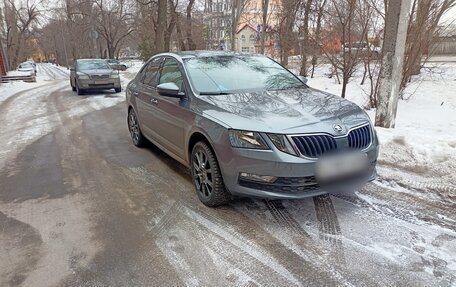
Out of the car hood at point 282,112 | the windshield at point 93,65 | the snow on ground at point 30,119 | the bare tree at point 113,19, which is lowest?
the snow on ground at point 30,119

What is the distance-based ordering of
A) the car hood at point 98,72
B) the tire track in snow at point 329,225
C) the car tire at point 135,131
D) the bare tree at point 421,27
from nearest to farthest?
the tire track in snow at point 329,225 → the car tire at point 135,131 → the bare tree at point 421,27 → the car hood at point 98,72

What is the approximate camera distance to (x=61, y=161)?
5504 millimetres

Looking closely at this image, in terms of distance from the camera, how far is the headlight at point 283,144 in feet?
9.93

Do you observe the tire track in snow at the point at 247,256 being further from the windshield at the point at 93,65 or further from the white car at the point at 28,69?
the white car at the point at 28,69

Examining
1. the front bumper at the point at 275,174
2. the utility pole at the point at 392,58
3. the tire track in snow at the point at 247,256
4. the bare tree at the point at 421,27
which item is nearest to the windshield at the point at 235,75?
the front bumper at the point at 275,174

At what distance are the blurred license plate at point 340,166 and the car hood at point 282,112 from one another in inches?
9.4

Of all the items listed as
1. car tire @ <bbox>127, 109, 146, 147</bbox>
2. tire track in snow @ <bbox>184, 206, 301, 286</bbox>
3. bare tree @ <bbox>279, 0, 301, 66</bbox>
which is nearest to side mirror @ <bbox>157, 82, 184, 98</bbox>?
tire track in snow @ <bbox>184, 206, 301, 286</bbox>

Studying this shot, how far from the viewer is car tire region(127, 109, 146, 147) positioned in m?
6.00

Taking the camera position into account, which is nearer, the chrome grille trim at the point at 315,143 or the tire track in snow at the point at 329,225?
the tire track in snow at the point at 329,225

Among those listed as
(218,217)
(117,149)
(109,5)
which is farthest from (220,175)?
(109,5)

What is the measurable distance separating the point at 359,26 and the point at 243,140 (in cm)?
666

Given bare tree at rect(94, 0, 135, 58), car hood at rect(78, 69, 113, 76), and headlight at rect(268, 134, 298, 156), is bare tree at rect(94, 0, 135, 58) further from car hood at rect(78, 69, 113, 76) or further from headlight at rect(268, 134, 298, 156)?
headlight at rect(268, 134, 298, 156)

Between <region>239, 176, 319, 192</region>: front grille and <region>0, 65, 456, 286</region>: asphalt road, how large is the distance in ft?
1.29

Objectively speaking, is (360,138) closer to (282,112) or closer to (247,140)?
(282,112)
